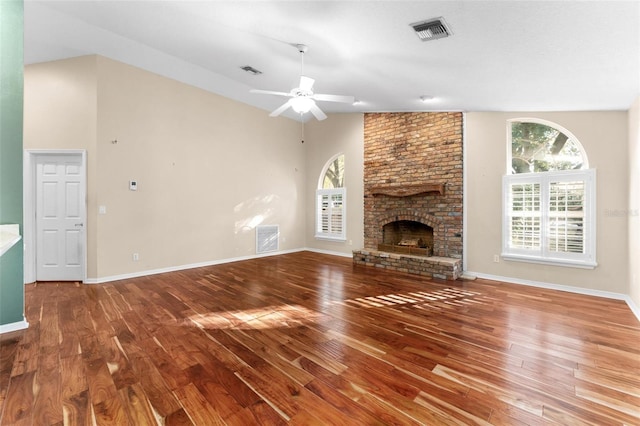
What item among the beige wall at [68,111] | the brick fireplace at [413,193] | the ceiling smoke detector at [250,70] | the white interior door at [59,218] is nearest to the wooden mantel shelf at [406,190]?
the brick fireplace at [413,193]

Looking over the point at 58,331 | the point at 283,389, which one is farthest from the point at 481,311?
the point at 58,331

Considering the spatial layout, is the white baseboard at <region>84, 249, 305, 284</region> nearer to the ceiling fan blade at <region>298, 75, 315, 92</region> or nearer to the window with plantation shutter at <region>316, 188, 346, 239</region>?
the window with plantation shutter at <region>316, 188, 346, 239</region>

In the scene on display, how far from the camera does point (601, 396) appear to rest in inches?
71.9

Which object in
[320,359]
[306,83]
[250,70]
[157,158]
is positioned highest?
[250,70]

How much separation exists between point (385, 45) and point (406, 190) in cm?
310

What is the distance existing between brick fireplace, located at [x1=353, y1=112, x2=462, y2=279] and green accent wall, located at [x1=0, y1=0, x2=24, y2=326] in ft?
16.3

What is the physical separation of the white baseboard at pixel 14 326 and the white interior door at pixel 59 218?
179 cm

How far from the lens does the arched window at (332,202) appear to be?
6.92m

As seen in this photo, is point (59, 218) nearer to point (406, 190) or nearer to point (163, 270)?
point (163, 270)

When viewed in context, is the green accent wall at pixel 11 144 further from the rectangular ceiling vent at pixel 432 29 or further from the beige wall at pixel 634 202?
the beige wall at pixel 634 202

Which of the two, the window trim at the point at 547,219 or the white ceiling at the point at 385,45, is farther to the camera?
the window trim at the point at 547,219

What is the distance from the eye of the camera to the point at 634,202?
11.2ft

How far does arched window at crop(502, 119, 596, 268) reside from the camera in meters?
3.98

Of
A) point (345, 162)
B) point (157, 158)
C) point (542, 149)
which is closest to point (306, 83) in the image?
point (157, 158)
